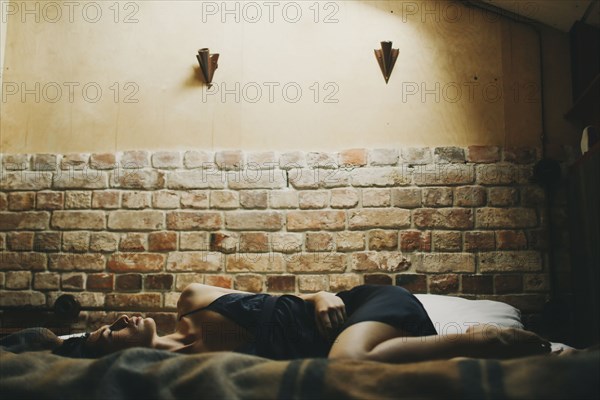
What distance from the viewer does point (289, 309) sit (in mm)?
1599

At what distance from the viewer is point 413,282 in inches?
91.6

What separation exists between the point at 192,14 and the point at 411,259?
1.73 meters

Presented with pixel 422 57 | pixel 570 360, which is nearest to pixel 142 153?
pixel 422 57

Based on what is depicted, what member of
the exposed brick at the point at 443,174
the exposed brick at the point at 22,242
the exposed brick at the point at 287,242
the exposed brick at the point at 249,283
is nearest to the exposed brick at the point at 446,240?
the exposed brick at the point at 443,174

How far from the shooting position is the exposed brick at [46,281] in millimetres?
2465

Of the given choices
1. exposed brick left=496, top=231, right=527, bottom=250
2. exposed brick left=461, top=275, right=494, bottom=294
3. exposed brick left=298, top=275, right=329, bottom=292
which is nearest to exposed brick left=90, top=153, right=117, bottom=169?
exposed brick left=298, top=275, right=329, bottom=292

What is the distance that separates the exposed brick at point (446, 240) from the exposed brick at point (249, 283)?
88 centimetres

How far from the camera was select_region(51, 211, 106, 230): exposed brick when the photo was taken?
8.16 ft

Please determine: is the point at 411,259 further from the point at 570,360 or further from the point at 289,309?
the point at 570,360

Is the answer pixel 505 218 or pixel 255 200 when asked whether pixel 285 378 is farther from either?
pixel 505 218

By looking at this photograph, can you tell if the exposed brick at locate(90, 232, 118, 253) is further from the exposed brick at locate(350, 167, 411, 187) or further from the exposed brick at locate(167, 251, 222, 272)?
the exposed brick at locate(350, 167, 411, 187)

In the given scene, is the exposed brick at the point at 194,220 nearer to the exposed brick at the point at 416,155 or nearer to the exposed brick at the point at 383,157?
the exposed brick at the point at 383,157

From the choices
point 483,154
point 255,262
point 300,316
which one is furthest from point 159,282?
point 483,154

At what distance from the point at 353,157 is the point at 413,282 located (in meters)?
0.69
